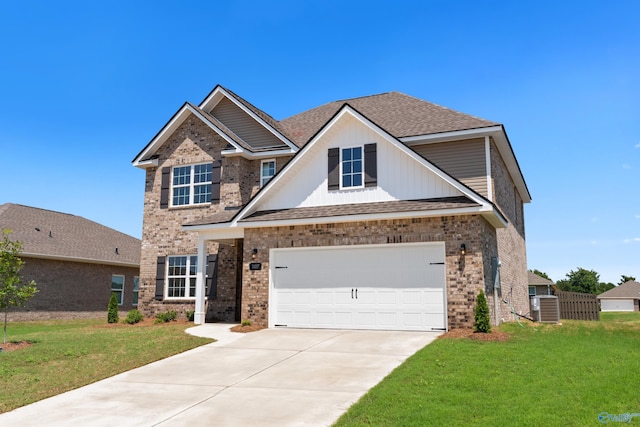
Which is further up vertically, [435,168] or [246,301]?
[435,168]

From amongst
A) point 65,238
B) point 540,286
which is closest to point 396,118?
point 65,238

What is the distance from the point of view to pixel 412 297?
48.6 ft

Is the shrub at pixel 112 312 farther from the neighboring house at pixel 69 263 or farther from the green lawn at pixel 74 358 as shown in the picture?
the neighboring house at pixel 69 263

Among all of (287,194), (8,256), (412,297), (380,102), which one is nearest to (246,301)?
(287,194)

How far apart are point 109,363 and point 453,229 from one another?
30.9 feet

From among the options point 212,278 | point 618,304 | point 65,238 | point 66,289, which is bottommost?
point 618,304

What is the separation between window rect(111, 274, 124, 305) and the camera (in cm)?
2885

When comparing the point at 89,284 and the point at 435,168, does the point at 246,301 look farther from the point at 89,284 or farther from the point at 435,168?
the point at 89,284

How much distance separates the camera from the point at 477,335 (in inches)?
505

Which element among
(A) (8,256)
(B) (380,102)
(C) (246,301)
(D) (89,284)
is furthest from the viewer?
(D) (89,284)

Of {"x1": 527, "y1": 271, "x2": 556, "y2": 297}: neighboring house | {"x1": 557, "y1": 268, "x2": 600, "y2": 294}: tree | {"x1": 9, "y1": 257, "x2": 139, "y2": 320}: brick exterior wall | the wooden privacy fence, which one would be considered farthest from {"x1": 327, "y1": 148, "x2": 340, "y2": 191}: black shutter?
{"x1": 557, "y1": 268, "x2": 600, "y2": 294}: tree

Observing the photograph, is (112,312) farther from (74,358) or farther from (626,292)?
(626,292)

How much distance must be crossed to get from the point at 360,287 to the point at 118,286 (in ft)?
61.5

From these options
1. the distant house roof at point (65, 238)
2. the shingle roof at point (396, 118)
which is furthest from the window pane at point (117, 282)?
the shingle roof at point (396, 118)
